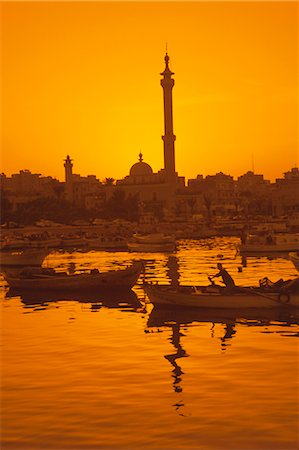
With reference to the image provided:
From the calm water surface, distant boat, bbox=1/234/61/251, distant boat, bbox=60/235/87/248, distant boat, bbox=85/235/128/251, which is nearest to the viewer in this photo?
the calm water surface

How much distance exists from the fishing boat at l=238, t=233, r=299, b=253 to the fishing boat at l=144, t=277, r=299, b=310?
29.7 m

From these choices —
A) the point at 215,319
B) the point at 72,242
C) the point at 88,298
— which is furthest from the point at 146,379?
the point at 72,242

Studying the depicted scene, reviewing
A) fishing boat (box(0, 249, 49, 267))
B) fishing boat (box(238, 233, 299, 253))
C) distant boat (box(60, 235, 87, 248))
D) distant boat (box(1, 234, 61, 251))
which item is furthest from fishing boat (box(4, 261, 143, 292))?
distant boat (box(60, 235, 87, 248))

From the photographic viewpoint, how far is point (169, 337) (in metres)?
21.0

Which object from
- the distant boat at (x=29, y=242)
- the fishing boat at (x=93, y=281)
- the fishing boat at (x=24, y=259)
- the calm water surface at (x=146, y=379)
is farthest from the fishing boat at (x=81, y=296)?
the distant boat at (x=29, y=242)

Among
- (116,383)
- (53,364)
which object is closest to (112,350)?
(53,364)

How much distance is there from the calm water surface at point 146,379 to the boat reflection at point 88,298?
21.4 inches

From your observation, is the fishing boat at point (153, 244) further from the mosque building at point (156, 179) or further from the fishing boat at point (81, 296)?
the mosque building at point (156, 179)

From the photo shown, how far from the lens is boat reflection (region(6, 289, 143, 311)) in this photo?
2827 cm

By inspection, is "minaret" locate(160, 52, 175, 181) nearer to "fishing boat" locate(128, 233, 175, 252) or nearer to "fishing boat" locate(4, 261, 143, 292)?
"fishing boat" locate(128, 233, 175, 252)

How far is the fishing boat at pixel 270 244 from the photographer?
54562 millimetres

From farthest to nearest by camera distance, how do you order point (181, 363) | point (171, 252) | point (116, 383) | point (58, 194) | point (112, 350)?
point (58, 194) → point (171, 252) → point (112, 350) → point (181, 363) → point (116, 383)

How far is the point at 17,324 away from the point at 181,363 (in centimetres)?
818

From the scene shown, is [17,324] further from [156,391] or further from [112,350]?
[156,391]
